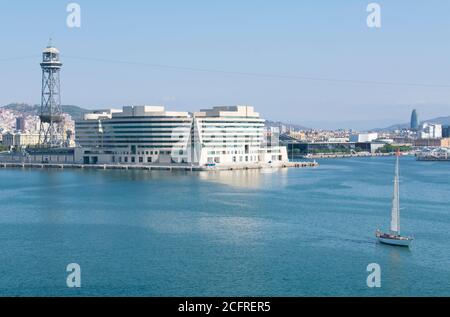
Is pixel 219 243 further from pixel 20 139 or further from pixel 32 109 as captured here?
pixel 32 109

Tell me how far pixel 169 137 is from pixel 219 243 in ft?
85.9

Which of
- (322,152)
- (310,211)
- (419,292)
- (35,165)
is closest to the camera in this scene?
(419,292)

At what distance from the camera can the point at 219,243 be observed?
460 inches

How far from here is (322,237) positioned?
1231cm

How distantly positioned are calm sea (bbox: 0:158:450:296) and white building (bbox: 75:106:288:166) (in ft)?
51.1

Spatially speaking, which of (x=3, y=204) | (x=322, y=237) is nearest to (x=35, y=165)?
(x=3, y=204)

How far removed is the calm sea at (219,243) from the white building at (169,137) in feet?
51.1

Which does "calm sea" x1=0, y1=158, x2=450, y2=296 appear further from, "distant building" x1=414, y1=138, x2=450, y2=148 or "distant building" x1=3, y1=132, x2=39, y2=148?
"distant building" x1=414, y1=138, x2=450, y2=148

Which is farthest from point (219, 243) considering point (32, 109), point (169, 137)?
point (32, 109)

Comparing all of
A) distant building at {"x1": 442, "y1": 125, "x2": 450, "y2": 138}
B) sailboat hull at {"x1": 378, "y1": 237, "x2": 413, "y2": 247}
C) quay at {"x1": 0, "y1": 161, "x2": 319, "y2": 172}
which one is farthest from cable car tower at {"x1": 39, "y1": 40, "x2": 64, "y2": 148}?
distant building at {"x1": 442, "y1": 125, "x2": 450, "y2": 138}

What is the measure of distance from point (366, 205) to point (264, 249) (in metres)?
7.37

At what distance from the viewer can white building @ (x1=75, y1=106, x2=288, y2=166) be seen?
1475 inches

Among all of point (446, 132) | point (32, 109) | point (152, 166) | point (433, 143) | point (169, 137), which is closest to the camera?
point (152, 166)
